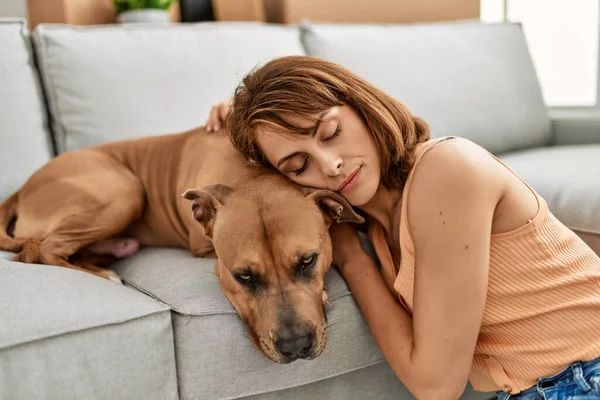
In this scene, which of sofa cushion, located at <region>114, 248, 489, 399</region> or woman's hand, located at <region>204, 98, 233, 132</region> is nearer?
sofa cushion, located at <region>114, 248, 489, 399</region>

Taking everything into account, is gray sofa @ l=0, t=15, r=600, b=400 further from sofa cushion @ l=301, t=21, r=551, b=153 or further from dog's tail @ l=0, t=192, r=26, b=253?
dog's tail @ l=0, t=192, r=26, b=253

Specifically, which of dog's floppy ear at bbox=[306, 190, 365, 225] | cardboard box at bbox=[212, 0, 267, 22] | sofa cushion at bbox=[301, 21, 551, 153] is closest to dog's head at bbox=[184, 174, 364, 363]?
dog's floppy ear at bbox=[306, 190, 365, 225]

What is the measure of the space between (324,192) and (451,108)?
5.31 feet

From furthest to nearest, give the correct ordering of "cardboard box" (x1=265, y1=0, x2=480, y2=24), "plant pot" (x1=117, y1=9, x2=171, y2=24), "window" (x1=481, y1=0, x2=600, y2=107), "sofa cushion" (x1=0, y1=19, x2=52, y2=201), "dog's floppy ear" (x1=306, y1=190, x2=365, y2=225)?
"window" (x1=481, y1=0, x2=600, y2=107), "cardboard box" (x1=265, y1=0, x2=480, y2=24), "plant pot" (x1=117, y1=9, x2=171, y2=24), "sofa cushion" (x1=0, y1=19, x2=52, y2=201), "dog's floppy ear" (x1=306, y1=190, x2=365, y2=225)

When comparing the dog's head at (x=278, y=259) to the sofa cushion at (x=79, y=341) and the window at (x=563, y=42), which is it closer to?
the sofa cushion at (x=79, y=341)

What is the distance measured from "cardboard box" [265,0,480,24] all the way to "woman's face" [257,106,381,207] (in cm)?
226

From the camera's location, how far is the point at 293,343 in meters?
1.51

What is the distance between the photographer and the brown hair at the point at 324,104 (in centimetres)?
164

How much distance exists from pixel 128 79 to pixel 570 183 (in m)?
1.85

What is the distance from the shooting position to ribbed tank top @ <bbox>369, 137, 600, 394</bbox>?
1.50 m

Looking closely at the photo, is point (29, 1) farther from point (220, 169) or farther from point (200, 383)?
point (200, 383)

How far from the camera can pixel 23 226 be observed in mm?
2227

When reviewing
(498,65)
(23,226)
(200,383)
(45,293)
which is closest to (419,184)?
(200,383)

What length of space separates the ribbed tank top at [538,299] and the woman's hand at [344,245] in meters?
0.27
